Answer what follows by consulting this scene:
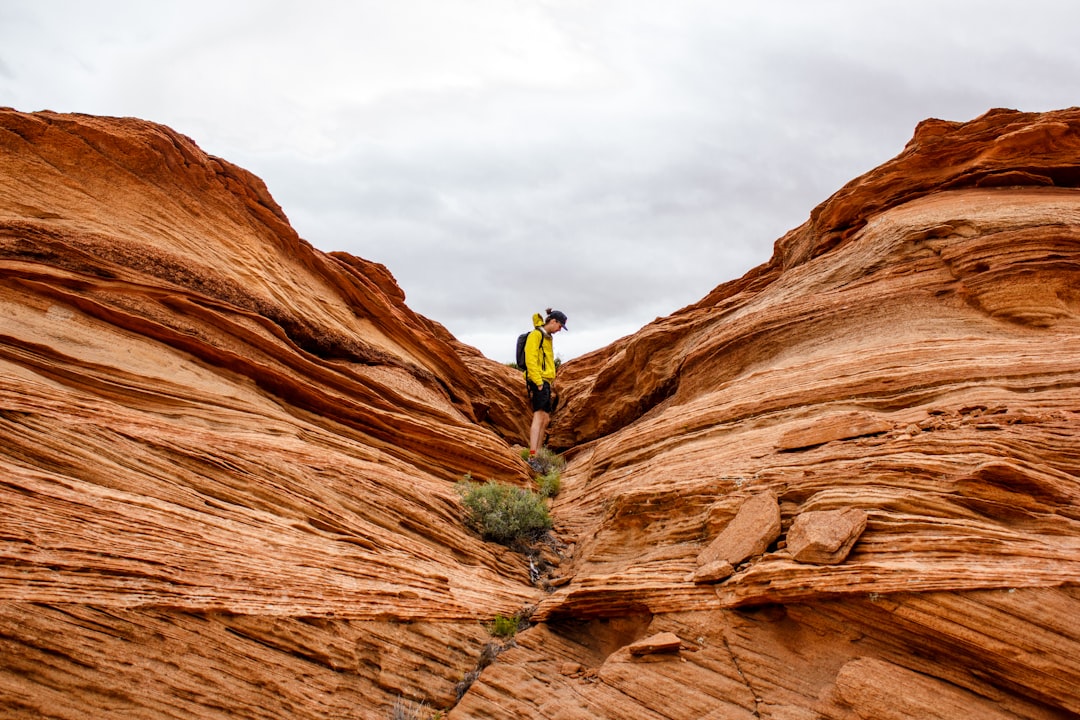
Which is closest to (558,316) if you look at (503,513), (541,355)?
(541,355)

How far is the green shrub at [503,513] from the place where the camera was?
13.6m

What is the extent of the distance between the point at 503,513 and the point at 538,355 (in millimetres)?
8570

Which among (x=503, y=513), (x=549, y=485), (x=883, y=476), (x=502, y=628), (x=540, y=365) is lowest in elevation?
(x=502, y=628)

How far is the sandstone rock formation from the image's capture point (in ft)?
24.7

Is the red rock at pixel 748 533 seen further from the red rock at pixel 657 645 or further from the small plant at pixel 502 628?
the small plant at pixel 502 628

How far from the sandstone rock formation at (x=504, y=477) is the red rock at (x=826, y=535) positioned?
0.37 ft

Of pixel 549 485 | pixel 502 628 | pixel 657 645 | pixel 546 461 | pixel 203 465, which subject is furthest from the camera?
pixel 546 461

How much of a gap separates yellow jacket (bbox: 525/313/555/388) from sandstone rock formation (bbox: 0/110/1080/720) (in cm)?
402

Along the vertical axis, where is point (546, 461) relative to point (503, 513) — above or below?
above

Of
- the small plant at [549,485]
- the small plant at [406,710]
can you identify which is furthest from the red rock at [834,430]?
the small plant at [549,485]

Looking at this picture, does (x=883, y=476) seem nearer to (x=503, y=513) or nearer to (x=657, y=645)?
(x=657, y=645)

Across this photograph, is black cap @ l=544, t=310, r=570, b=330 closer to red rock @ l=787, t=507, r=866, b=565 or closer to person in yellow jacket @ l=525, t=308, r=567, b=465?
person in yellow jacket @ l=525, t=308, r=567, b=465

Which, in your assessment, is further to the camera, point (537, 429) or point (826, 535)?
point (537, 429)

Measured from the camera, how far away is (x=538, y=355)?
21.8 m
